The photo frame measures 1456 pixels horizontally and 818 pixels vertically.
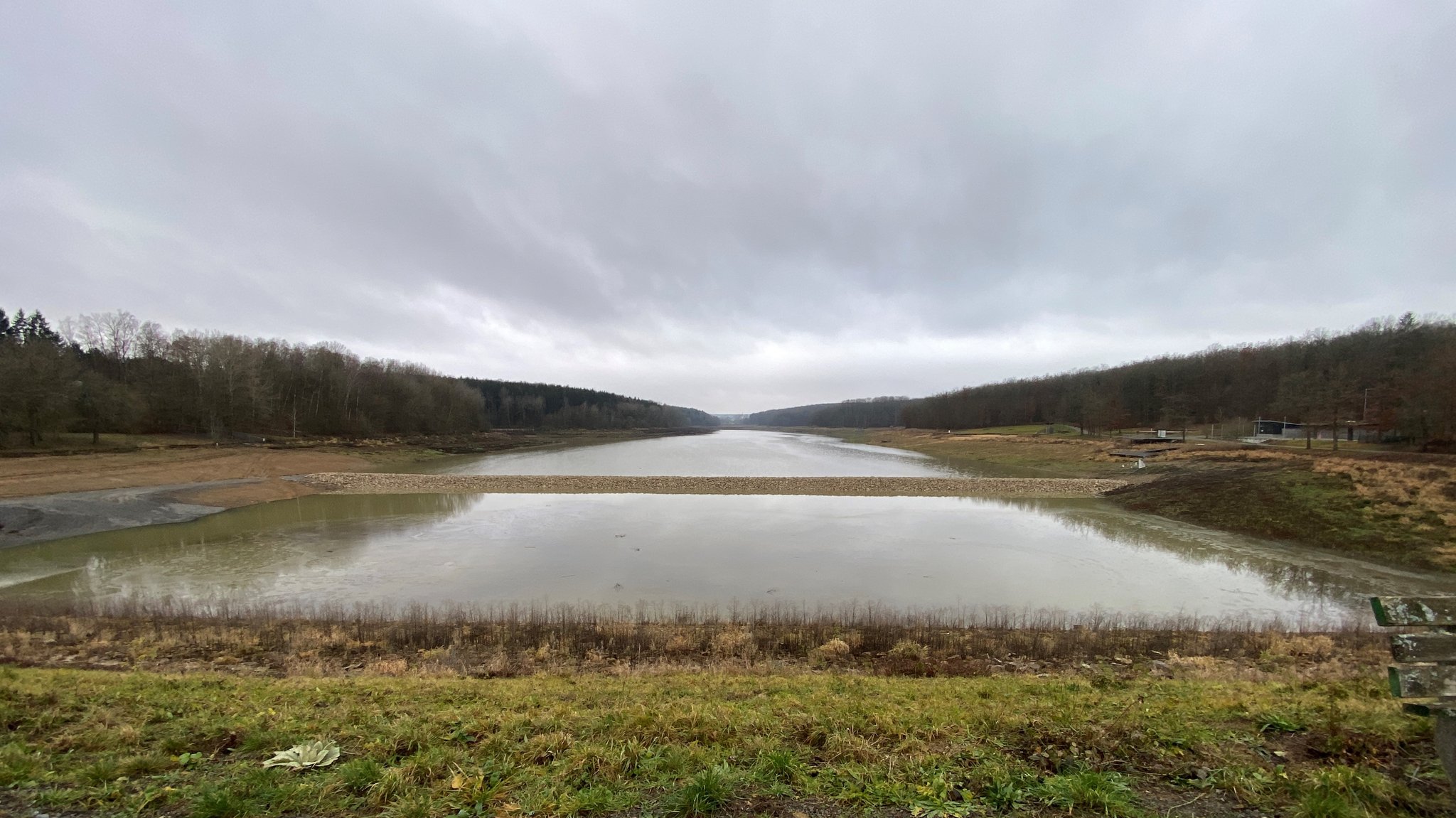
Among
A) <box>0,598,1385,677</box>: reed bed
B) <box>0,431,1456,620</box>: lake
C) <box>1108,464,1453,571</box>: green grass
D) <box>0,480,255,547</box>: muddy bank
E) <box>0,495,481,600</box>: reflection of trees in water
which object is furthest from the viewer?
<box>0,480,255,547</box>: muddy bank

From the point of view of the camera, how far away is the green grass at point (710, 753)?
3094 mm

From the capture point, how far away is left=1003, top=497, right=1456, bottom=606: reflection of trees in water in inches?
548

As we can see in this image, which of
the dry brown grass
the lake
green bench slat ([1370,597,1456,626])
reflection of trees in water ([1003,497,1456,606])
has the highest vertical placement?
green bench slat ([1370,597,1456,626])

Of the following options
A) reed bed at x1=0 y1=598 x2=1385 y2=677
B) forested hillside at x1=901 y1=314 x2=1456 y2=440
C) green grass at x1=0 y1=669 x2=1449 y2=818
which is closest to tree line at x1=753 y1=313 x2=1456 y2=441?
forested hillside at x1=901 y1=314 x2=1456 y2=440

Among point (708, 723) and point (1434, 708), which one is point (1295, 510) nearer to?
point (1434, 708)

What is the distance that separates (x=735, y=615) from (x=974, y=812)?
8270 millimetres

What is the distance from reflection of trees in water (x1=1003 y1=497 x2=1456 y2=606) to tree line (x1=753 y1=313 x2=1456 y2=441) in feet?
80.3

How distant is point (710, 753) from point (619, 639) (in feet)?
19.7

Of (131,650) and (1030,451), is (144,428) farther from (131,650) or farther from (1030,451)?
(1030,451)

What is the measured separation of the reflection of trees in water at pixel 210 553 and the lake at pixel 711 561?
0.32 ft

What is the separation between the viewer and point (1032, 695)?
582 centimetres

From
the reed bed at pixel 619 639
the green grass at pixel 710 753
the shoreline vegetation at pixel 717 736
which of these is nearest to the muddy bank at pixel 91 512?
the reed bed at pixel 619 639

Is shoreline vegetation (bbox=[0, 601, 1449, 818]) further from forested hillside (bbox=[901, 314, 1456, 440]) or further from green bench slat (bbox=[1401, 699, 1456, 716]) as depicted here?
forested hillside (bbox=[901, 314, 1456, 440])

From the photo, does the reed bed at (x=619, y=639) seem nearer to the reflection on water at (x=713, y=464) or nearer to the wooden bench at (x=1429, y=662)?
the wooden bench at (x=1429, y=662)
